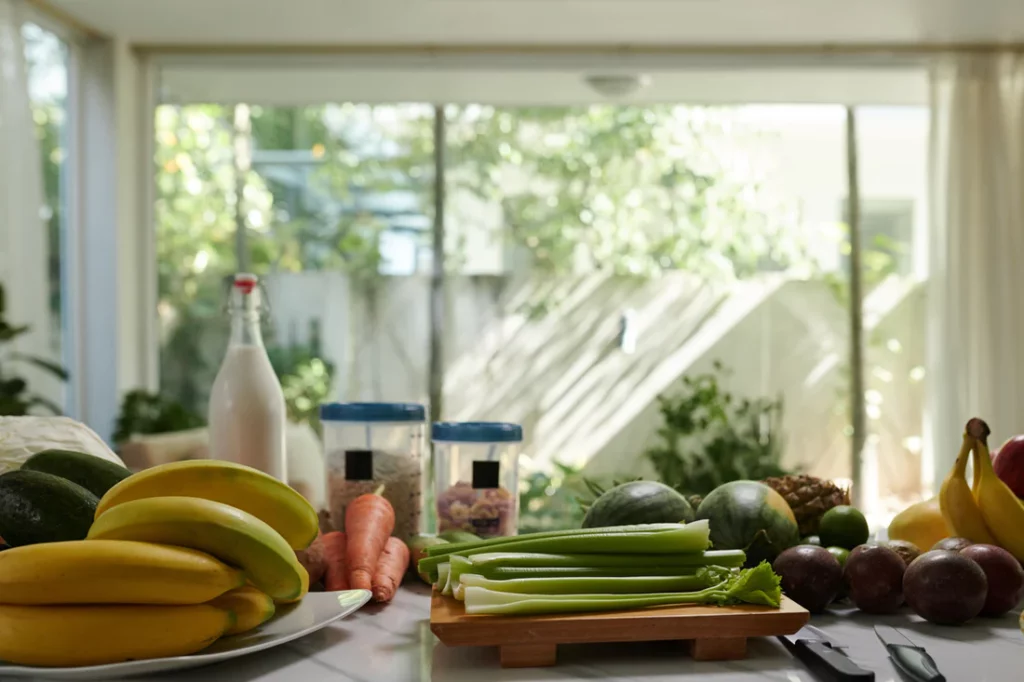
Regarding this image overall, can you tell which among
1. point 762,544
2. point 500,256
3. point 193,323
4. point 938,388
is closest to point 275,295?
point 193,323

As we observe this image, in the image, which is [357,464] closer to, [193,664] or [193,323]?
[193,664]

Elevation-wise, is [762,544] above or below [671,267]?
below

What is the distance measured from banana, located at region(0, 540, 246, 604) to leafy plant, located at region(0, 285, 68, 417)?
7.54 ft

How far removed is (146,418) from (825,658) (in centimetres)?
349

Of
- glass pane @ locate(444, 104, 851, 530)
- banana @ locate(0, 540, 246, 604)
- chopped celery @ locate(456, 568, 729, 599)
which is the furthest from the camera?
glass pane @ locate(444, 104, 851, 530)

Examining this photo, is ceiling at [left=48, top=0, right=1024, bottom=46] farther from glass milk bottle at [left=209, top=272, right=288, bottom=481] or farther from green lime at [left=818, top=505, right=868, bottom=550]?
green lime at [left=818, top=505, right=868, bottom=550]

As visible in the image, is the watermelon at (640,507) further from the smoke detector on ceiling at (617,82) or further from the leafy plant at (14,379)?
the smoke detector on ceiling at (617,82)

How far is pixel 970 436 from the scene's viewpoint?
1106mm

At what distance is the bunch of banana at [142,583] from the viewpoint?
0.79 m

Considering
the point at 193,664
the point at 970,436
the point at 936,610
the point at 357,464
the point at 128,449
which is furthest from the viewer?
the point at 128,449

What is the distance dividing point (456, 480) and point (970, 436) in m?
0.59

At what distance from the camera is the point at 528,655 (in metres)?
0.87

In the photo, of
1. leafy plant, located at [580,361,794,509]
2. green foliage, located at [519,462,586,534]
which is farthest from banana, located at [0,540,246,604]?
leafy plant, located at [580,361,794,509]

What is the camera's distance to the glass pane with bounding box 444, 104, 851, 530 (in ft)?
15.0
